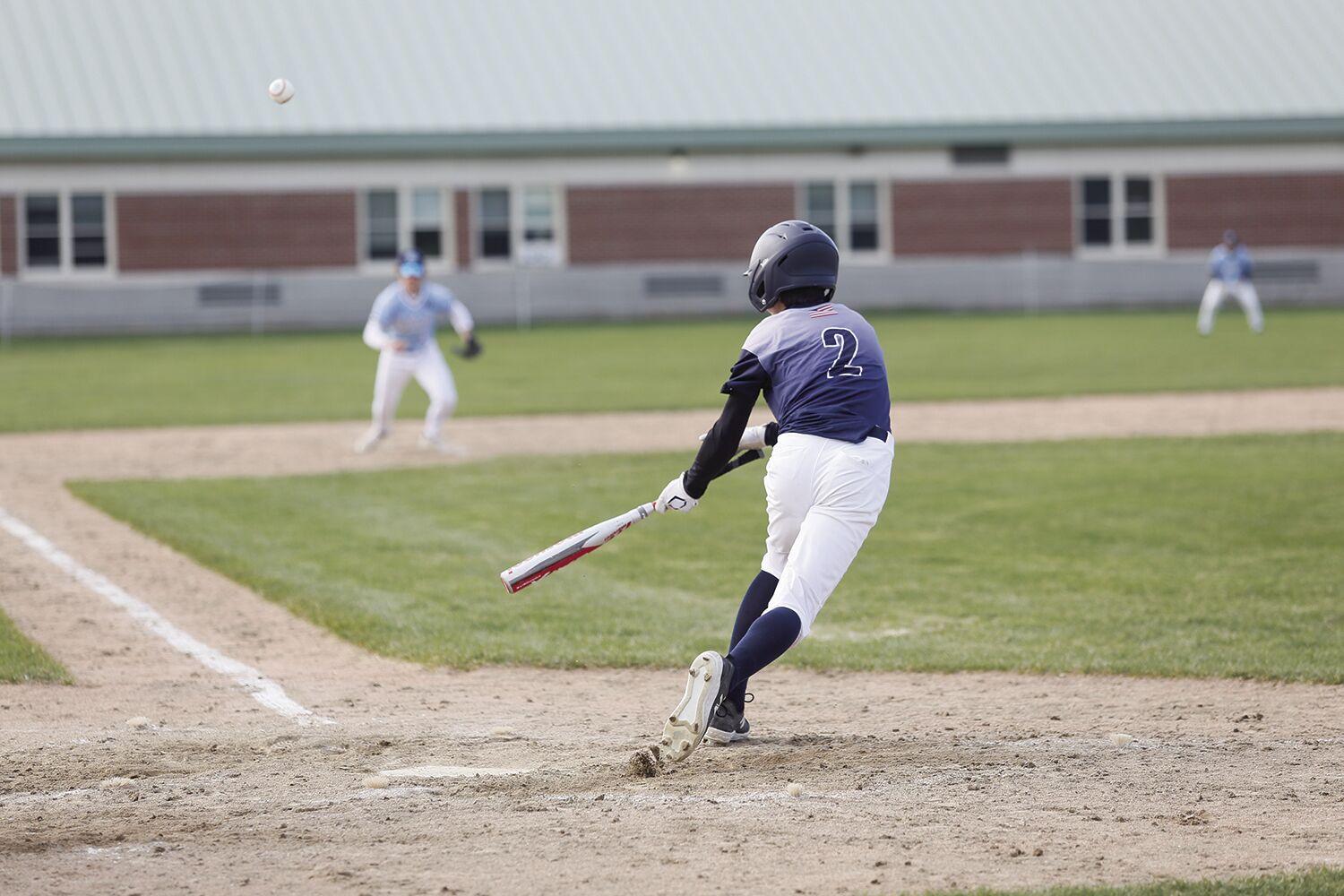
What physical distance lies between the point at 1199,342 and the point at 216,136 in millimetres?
20842

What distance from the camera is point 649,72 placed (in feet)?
127

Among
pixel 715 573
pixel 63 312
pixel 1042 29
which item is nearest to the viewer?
pixel 715 573

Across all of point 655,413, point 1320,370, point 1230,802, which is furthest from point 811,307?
point 1320,370

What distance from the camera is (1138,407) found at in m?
20.0

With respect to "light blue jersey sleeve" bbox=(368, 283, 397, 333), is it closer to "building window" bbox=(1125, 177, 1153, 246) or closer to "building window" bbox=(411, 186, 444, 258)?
"building window" bbox=(411, 186, 444, 258)

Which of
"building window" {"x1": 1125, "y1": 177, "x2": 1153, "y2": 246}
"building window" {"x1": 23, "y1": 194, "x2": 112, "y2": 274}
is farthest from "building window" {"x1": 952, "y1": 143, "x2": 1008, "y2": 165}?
"building window" {"x1": 23, "y1": 194, "x2": 112, "y2": 274}

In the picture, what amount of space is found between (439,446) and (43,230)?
22.1 metres

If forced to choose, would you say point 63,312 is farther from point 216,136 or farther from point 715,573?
point 715,573

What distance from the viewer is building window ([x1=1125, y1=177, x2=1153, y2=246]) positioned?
130ft

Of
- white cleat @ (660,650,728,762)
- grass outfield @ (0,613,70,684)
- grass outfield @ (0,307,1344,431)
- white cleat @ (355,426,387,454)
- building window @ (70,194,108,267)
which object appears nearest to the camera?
white cleat @ (660,650,728,762)

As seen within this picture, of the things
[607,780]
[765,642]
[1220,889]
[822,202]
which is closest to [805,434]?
[765,642]

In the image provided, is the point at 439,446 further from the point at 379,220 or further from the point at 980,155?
the point at 980,155

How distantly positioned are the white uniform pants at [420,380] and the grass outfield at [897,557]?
4.20 ft

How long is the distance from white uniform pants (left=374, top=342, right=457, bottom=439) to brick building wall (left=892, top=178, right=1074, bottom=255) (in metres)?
23.2
